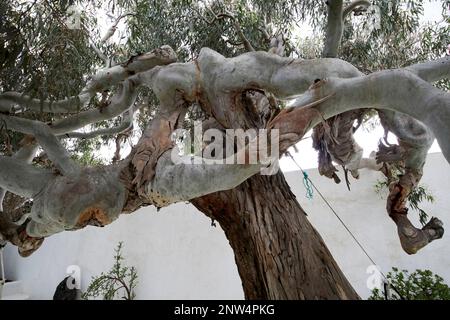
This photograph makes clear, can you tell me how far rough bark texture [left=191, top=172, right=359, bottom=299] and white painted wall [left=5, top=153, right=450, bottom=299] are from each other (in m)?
2.47

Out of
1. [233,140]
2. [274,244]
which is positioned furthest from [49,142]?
[274,244]

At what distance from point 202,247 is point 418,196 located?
2620mm

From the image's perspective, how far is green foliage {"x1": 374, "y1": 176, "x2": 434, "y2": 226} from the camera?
330 cm

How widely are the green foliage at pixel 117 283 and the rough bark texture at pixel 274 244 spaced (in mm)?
3391

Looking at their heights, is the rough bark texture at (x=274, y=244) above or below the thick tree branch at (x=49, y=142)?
below

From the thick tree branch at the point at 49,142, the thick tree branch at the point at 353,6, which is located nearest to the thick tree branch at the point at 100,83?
the thick tree branch at the point at 49,142

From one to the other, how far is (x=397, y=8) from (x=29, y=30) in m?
2.84

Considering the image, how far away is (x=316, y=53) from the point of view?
421 centimetres

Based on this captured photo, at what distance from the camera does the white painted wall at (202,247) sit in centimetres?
415

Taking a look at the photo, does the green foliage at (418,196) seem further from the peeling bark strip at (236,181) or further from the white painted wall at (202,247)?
the peeling bark strip at (236,181)

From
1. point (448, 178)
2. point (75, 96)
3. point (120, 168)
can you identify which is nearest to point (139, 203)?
point (120, 168)

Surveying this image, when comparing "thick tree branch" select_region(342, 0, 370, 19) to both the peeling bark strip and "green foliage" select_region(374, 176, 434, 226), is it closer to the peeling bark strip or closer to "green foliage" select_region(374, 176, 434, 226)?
the peeling bark strip

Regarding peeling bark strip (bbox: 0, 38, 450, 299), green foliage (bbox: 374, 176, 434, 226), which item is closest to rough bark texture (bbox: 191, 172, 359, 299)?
peeling bark strip (bbox: 0, 38, 450, 299)
